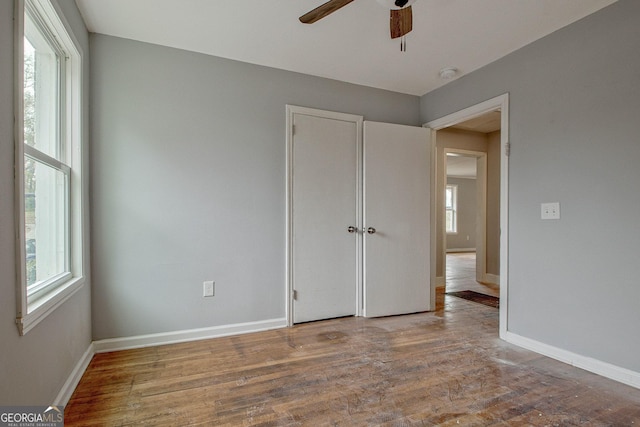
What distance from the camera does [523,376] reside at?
2154 millimetres

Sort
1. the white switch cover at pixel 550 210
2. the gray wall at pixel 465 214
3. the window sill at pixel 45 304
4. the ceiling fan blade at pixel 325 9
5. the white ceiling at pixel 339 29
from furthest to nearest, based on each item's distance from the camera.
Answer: the gray wall at pixel 465 214
the white switch cover at pixel 550 210
the white ceiling at pixel 339 29
the ceiling fan blade at pixel 325 9
the window sill at pixel 45 304

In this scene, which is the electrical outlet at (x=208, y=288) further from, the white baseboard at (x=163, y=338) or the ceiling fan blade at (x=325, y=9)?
the ceiling fan blade at (x=325, y=9)

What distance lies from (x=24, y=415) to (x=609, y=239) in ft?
10.6

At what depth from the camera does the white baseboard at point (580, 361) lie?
2061 mm

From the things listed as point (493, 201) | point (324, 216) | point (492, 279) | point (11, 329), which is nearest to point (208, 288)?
point (324, 216)

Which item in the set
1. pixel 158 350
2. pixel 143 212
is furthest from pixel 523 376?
pixel 143 212

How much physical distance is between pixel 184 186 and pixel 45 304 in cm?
137

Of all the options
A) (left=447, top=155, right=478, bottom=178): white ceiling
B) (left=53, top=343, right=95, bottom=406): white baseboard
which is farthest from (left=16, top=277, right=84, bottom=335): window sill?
(left=447, top=155, right=478, bottom=178): white ceiling

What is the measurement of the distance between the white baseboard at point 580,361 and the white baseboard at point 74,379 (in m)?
3.09

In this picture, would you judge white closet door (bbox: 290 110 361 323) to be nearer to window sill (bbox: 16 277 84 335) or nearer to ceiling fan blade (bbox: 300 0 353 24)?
ceiling fan blade (bbox: 300 0 353 24)

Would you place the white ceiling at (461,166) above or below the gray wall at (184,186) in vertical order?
above

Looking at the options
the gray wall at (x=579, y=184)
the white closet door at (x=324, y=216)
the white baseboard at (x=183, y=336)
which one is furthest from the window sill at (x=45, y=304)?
the gray wall at (x=579, y=184)

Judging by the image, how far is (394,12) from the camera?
71.6 inches

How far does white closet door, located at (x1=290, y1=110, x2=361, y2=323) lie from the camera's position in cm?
315
